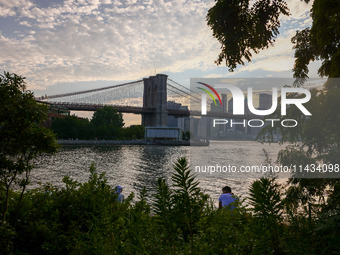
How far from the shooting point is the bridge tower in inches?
3954

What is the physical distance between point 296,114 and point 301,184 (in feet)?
4.54

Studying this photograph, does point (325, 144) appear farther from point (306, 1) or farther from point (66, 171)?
point (66, 171)

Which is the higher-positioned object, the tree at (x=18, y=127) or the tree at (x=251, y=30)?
the tree at (x=251, y=30)

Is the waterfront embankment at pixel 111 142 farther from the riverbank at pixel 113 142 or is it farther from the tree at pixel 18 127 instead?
the tree at pixel 18 127

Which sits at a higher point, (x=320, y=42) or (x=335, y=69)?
(x=320, y=42)

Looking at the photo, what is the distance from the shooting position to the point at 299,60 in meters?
7.54

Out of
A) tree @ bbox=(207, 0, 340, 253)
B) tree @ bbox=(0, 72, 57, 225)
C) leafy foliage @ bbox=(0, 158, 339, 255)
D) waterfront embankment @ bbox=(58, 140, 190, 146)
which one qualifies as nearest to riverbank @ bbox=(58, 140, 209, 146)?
waterfront embankment @ bbox=(58, 140, 190, 146)

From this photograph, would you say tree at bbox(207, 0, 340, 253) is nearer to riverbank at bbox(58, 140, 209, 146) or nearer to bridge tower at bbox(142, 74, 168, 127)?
riverbank at bbox(58, 140, 209, 146)

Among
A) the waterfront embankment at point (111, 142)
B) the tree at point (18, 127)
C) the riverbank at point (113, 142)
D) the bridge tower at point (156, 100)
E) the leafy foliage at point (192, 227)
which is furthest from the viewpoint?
the bridge tower at point (156, 100)

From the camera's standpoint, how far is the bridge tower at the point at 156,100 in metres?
100

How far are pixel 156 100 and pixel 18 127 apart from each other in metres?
100

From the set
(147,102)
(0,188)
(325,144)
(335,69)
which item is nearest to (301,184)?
(325,144)

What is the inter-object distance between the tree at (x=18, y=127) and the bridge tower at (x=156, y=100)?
93597 millimetres

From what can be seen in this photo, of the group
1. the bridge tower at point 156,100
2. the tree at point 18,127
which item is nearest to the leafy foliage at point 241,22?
the tree at point 18,127
